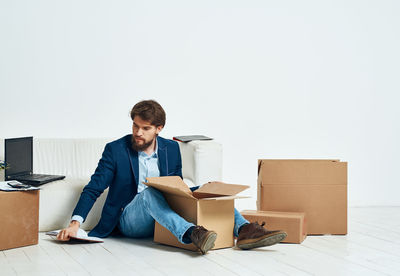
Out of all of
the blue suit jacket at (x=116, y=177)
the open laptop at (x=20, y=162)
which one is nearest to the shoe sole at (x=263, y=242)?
the blue suit jacket at (x=116, y=177)

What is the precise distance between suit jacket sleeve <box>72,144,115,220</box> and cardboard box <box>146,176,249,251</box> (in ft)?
1.02

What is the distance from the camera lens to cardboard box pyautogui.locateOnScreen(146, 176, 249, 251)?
108 inches

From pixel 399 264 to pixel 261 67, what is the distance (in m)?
2.42

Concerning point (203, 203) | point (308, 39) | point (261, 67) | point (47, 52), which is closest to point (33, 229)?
point (203, 203)

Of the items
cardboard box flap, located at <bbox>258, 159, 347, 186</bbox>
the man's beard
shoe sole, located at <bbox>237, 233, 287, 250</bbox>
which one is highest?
the man's beard

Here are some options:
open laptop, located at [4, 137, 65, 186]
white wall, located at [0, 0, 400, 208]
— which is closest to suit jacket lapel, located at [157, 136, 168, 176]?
open laptop, located at [4, 137, 65, 186]

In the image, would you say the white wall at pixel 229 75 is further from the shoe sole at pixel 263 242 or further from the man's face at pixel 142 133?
the shoe sole at pixel 263 242

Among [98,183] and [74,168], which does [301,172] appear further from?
[74,168]

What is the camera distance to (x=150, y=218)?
295 cm

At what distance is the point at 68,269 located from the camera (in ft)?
8.01

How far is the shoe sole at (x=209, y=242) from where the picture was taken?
2.57m

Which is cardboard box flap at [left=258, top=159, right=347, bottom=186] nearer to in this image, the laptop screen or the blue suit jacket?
the blue suit jacket

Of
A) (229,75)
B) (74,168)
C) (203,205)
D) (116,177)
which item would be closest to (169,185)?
(203,205)

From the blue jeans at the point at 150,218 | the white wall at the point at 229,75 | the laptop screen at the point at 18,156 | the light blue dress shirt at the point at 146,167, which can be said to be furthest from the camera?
the white wall at the point at 229,75
